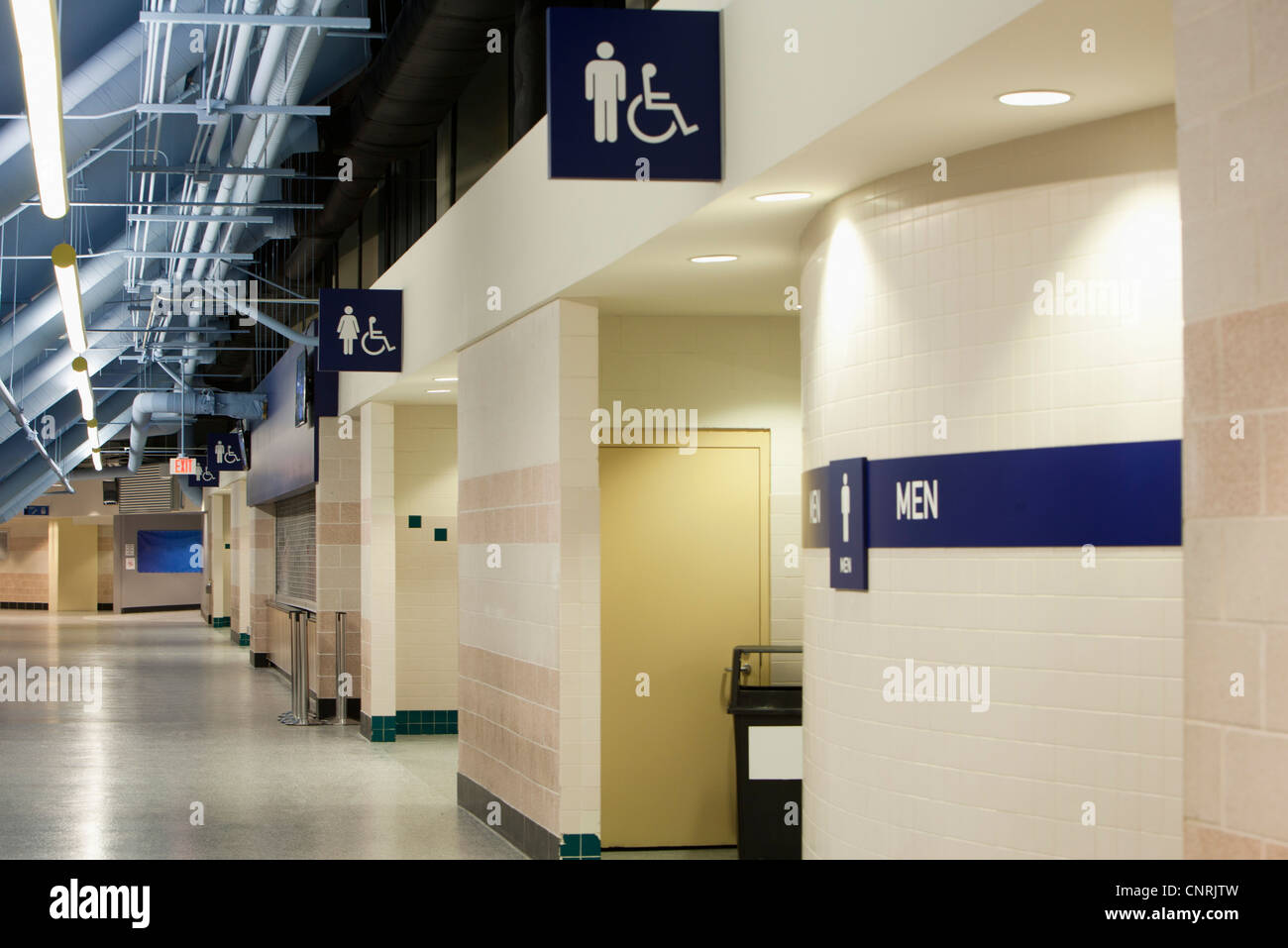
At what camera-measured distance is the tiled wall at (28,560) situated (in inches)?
1569

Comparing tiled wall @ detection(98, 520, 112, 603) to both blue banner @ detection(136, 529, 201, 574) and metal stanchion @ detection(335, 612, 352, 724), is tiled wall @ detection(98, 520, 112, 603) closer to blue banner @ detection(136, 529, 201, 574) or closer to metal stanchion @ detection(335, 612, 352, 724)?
blue banner @ detection(136, 529, 201, 574)

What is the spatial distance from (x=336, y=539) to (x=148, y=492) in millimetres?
29312

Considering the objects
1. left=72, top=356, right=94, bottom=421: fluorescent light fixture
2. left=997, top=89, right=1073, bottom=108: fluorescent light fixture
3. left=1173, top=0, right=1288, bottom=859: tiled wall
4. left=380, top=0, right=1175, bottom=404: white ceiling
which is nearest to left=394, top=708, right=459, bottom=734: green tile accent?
left=72, top=356, right=94, bottom=421: fluorescent light fixture

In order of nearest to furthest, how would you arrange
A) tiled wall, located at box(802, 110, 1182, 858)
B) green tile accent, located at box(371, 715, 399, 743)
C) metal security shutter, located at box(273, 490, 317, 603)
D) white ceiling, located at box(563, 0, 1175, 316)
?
white ceiling, located at box(563, 0, 1175, 316) → tiled wall, located at box(802, 110, 1182, 858) → green tile accent, located at box(371, 715, 399, 743) → metal security shutter, located at box(273, 490, 317, 603)

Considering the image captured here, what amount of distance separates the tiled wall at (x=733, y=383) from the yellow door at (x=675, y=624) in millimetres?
91

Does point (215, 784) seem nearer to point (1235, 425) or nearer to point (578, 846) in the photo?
point (578, 846)

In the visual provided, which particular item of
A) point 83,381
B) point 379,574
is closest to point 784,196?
point 379,574

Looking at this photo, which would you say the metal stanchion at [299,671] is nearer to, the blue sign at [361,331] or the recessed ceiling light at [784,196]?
the blue sign at [361,331]

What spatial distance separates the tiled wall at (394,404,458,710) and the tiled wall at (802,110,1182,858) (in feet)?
25.2

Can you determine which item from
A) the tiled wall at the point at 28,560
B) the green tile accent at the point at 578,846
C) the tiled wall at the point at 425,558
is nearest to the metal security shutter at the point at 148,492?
the tiled wall at the point at 28,560

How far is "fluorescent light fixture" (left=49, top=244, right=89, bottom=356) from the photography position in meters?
8.50

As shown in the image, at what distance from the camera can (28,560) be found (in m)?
40.0
